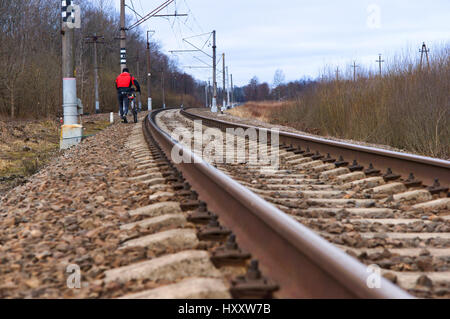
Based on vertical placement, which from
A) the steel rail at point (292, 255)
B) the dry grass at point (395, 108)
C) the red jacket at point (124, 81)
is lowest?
the steel rail at point (292, 255)

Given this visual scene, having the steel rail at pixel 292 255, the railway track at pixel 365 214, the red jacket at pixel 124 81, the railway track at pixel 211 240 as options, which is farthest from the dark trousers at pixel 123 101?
the steel rail at pixel 292 255

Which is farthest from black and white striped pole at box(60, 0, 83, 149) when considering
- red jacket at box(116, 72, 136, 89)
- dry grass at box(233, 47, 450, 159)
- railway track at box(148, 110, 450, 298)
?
dry grass at box(233, 47, 450, 159)

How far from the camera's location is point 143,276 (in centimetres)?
240

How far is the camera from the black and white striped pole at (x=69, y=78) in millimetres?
11070

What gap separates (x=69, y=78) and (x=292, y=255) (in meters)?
10.2

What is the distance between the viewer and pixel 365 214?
4.06 metres

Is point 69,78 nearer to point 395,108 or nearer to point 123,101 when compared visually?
point 123,101

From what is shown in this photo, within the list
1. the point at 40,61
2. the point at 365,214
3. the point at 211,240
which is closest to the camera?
the point at 211,240

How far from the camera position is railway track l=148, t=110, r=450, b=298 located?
8.56ft

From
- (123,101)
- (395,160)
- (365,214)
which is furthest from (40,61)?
(365,214)

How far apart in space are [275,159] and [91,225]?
424 cm

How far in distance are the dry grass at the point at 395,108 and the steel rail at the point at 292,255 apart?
6738mm

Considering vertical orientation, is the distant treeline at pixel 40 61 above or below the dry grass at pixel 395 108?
above

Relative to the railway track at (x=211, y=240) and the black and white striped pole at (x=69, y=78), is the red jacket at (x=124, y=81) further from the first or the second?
the railway track at (x=211, y=240)
